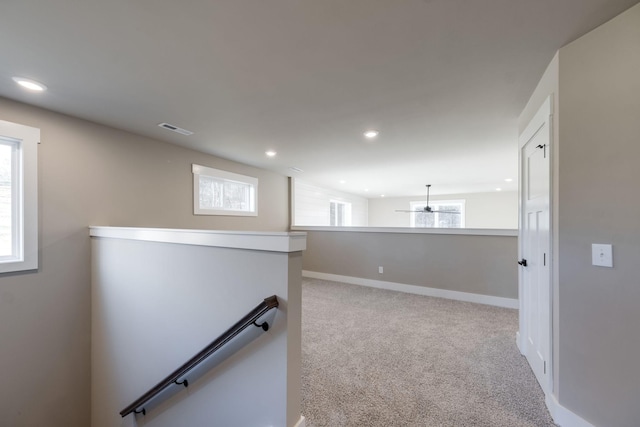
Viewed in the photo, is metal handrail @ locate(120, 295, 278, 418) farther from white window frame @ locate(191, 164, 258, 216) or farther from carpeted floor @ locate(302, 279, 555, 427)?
white window frame @ locate(191, 164, 258, 216)

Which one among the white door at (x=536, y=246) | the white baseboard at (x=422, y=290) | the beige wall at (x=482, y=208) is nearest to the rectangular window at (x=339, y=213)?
the beige wall at (x=482, y=208)

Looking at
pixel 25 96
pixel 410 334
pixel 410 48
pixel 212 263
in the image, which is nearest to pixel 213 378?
pixel 212 263

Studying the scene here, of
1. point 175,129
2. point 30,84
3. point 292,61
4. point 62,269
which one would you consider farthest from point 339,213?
point 30,84

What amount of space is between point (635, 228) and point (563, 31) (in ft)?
3.80

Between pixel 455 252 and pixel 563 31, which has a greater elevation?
pixel 563 31

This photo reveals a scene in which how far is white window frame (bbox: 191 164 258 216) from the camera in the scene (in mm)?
4154

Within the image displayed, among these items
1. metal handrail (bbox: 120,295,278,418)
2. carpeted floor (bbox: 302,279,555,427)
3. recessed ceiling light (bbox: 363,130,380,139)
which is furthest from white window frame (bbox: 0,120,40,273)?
recessed ceiling light (bbox: 363,130,380,139)

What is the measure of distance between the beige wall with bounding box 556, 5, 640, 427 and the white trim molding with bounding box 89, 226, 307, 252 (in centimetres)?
163

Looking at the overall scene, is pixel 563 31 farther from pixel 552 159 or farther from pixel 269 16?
pixel 269 16

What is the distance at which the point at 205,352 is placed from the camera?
1.71 m

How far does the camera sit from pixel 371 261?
4.99 m

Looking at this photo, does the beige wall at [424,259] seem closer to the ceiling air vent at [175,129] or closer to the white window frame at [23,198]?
the ceiling air vent at [175,129]

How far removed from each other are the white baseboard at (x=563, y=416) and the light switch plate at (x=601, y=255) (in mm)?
917

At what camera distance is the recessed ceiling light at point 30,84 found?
6.83 ft
